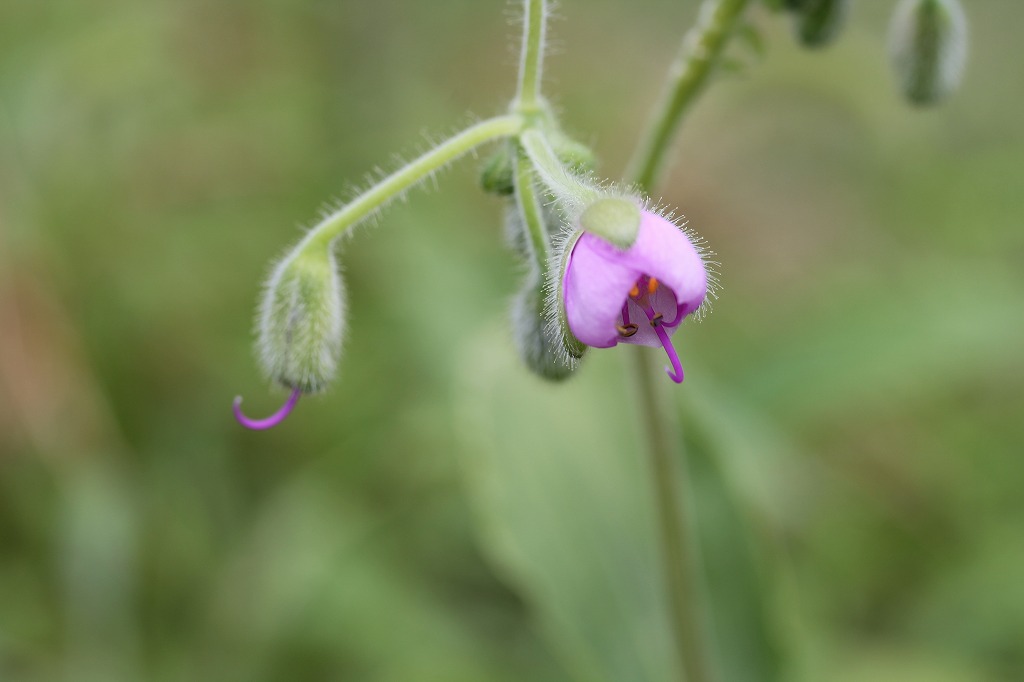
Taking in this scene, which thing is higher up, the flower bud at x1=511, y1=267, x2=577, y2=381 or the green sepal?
the flower bud at x1=511, y1=267, x2=577, y2=381

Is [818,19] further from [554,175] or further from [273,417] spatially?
[273,417]

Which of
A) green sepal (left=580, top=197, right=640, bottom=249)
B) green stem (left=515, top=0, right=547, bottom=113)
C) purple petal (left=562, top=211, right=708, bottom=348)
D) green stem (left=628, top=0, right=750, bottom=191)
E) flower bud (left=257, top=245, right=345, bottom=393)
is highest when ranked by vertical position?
green stem (left=628, top=0, right=750, bottom=191)

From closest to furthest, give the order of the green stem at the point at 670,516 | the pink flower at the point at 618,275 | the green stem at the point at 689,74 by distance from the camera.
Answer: the pink flower at the point at 618,275, the green stem at the point at 689,74, the green stem at the point at 670,516

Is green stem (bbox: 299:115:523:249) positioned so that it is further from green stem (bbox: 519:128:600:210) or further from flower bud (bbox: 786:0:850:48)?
flower bud (bbox: 786:0:850:48)

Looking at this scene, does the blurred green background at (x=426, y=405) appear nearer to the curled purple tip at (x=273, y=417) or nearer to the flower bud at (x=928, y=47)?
the flower bud at (x=928, y=47)

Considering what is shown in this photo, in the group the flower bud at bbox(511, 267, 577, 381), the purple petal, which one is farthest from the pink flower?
the flower bud at bbox(511, 267, 577, 381)

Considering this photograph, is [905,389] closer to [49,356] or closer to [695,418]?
[695,418]

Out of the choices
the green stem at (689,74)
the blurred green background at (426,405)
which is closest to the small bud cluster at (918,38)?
the green stem at (689,74)
